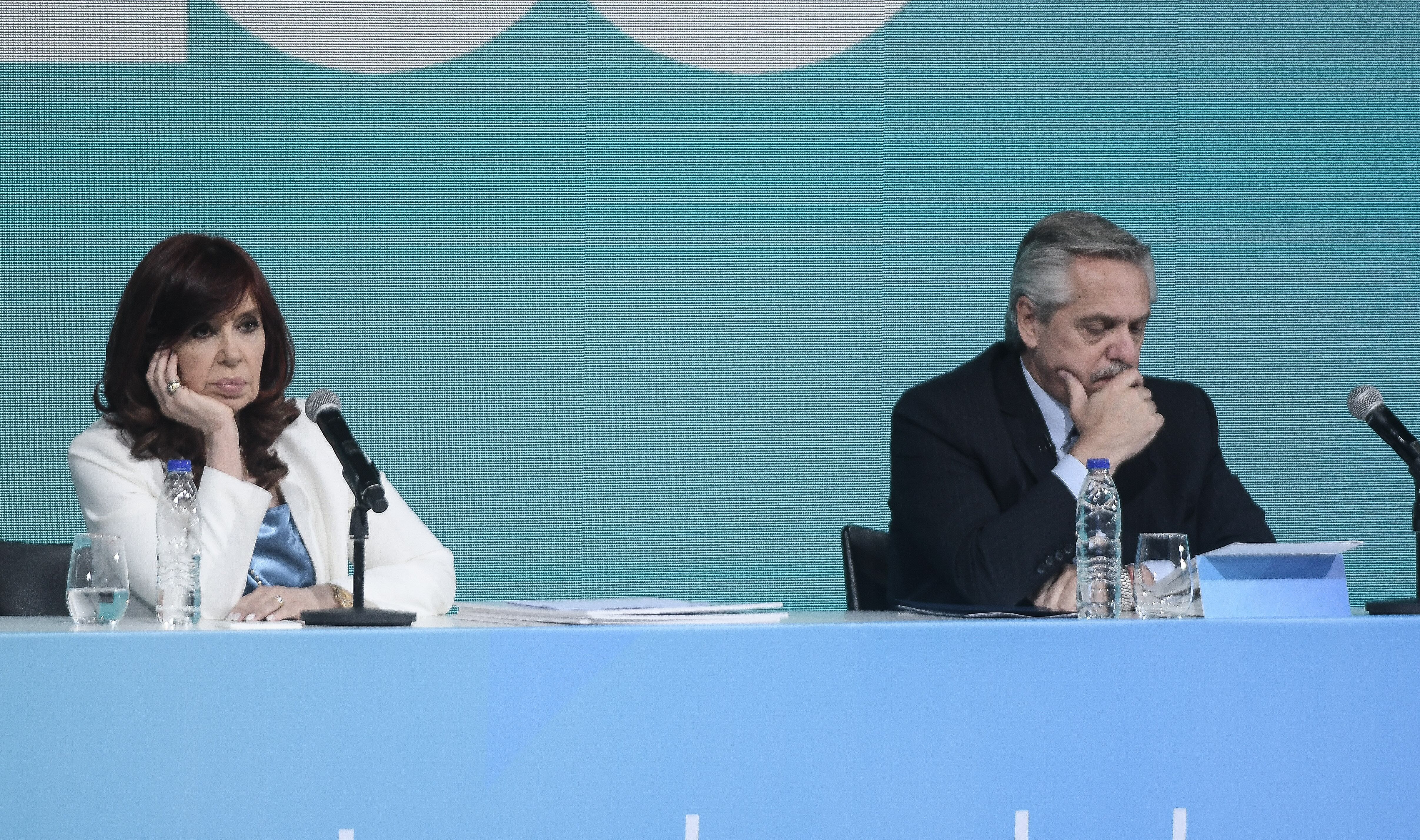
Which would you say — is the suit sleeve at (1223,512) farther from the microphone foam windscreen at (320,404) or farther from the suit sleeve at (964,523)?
the microphone foam windscreen at (320,404)

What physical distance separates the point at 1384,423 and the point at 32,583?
2190 millimetres

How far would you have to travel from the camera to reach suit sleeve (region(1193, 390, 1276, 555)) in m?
2.46

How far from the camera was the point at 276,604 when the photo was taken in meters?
1.99

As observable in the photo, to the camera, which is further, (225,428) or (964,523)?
(225,428)

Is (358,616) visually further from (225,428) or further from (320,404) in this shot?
(225,428)

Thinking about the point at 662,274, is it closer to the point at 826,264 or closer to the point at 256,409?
the point at 826,264

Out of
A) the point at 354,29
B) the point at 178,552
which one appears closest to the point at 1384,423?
the point at 178,552

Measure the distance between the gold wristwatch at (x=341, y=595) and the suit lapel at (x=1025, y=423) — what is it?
1.14m

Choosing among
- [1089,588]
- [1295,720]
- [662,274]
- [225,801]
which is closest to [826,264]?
[662,274]

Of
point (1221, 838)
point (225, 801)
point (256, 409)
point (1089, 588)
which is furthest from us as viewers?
point (256, 409)

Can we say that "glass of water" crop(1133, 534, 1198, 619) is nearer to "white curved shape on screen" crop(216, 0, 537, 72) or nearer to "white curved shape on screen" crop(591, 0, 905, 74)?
"white curved shape on screen" crop(591, 0, 905, 74)

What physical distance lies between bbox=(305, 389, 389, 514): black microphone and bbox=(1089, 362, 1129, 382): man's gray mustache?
4.38 feet

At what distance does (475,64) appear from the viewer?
3.61m

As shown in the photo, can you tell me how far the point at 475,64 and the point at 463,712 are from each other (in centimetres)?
253
